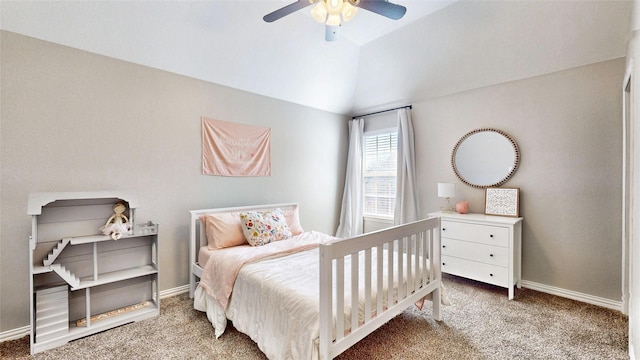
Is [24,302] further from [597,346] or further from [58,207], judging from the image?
[597,346]

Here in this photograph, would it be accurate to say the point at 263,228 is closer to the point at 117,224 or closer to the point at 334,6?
the point at 117,224

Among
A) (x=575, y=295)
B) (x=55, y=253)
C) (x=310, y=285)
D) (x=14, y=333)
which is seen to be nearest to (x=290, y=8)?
(x=310, y=285)

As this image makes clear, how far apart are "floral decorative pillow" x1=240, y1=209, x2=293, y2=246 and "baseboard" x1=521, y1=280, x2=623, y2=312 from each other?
2.67m

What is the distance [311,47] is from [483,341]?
326 cm

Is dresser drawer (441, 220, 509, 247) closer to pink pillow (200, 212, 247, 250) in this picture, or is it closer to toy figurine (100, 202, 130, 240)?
pink pillow (200, 212, 247, 250)

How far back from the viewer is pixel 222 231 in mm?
2717

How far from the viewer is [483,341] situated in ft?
6.76

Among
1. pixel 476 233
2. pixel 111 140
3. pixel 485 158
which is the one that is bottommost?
pixel 476 233

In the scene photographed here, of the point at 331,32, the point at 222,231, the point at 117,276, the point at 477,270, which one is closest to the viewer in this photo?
the point at 331,32

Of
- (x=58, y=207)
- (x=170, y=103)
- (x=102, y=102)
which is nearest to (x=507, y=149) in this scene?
(x=170, y=103)

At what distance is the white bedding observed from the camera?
1.58 metres

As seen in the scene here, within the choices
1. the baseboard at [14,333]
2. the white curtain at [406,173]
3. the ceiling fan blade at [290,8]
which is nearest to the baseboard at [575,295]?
the white curtain at [406,173]

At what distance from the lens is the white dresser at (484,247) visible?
275 centimetres

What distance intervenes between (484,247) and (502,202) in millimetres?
610
